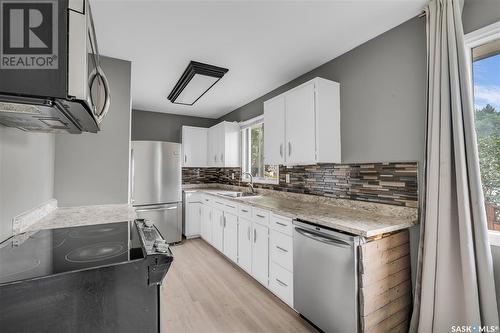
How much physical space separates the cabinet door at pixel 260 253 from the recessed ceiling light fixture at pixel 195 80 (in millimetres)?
1823

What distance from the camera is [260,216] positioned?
257cm

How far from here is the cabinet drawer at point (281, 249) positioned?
215 centimetres

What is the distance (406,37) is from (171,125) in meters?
4.22

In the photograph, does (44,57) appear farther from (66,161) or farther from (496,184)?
(496,184)

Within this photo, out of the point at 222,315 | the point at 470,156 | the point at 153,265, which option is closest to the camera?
the point at 153,265

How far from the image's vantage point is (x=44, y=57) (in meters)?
0.79

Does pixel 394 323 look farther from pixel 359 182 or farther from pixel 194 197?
pixel 194 197

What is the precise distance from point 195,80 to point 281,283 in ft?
8.14

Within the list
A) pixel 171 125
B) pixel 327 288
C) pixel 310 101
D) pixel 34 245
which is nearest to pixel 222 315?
pixel 327 288

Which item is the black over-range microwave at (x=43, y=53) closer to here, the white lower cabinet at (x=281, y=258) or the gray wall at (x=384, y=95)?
the white lower cabinet at (x=281, y=258)

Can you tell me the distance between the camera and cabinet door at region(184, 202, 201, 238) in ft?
14.2

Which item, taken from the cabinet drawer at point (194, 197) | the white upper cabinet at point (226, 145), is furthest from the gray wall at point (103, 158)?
the white upper cabinet at point (226, 145)

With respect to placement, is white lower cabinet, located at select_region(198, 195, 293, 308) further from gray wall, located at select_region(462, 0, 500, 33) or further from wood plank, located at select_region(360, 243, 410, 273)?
gray wall, located at select_region(462, 0, 500, 33)

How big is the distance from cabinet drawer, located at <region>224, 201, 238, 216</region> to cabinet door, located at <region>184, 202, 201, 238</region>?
1219 millimetres
